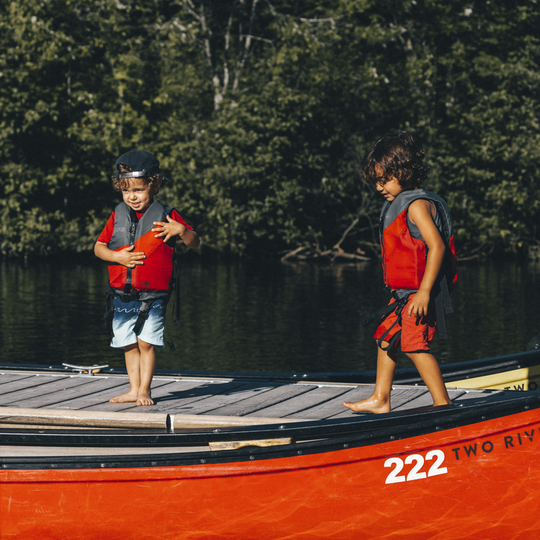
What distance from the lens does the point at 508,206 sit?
30.8m

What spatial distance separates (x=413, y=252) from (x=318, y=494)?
133 cm

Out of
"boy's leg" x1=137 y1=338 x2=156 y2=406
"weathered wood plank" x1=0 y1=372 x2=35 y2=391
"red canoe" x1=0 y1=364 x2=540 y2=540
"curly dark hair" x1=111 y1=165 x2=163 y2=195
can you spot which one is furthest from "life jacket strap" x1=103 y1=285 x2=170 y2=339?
"weathered wood plank" x1=0 y1=372 x2=35 y2=391

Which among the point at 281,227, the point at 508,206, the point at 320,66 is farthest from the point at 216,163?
the point at 508,206

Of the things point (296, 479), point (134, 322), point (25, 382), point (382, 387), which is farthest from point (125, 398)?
point (382, 387)

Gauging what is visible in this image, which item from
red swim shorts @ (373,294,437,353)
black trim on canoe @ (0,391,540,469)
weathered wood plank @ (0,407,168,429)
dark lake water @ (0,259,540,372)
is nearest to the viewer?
black trim on canoe @ (0,391,540,469)

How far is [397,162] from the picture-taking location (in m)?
4.53

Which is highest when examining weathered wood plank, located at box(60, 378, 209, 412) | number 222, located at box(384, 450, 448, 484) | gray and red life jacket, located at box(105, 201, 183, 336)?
gray and red life jacket, located at box(105, 201, 183, 336)

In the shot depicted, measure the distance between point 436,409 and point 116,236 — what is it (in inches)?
80.8

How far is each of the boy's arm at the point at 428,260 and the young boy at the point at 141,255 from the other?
1.32 m

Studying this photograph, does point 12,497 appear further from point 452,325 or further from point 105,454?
point 452,325

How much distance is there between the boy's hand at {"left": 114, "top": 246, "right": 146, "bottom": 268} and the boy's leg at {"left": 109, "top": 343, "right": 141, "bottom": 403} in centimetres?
51

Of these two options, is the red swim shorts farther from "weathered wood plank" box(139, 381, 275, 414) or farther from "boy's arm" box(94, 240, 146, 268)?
"boy's arm" box(94, 240, 146, 268)

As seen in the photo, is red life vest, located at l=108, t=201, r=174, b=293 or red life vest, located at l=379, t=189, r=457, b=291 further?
red life vest, located at l=108, t=201, r=174, b=293

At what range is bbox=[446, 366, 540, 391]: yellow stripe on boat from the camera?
602cm
